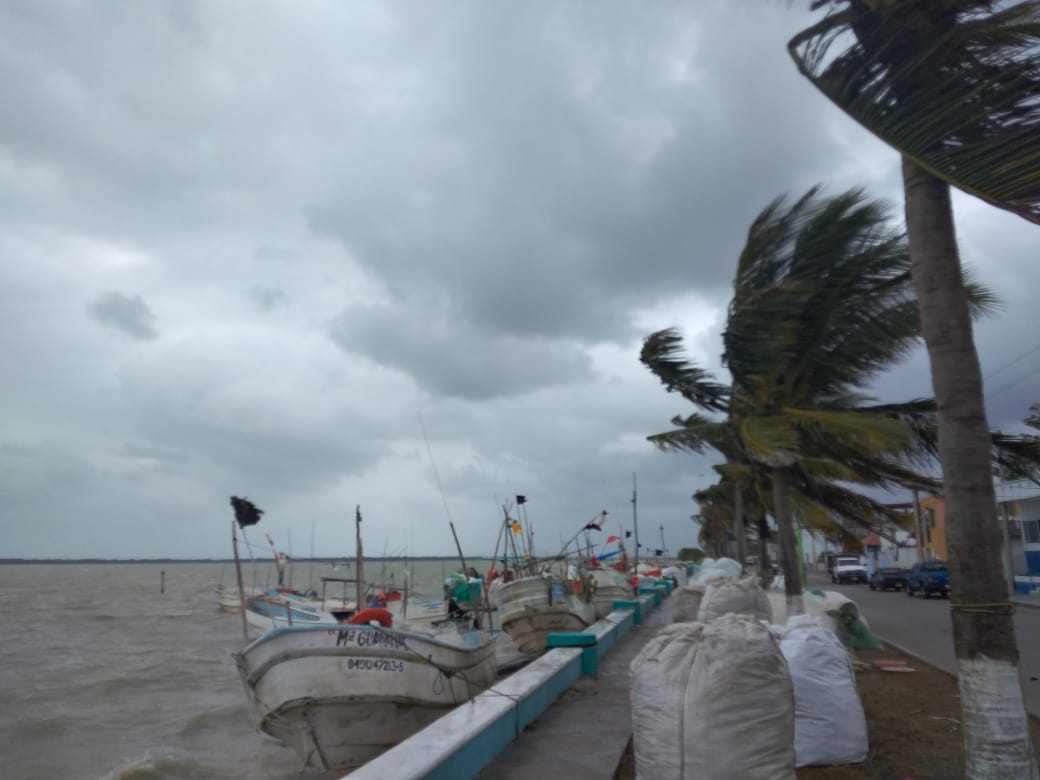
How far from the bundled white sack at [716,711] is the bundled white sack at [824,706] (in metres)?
1.89

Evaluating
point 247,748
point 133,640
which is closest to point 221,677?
point 247,748

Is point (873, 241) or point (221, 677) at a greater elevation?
point (873, 241)

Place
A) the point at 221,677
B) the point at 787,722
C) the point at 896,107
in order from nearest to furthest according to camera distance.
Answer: the point at 787,722
the point at 896,107
the point at 221,677

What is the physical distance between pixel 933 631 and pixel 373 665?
13.5 meters

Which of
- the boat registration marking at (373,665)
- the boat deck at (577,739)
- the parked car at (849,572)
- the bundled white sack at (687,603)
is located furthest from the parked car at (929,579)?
the boat registration marking at (373,665)

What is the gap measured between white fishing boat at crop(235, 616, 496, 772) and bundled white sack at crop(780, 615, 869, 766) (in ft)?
17.4

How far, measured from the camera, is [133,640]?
30.6 meters

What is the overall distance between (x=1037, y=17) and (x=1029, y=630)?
18258 millimetres

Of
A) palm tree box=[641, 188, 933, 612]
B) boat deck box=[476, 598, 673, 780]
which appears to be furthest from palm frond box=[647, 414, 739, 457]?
boat deck box=[476, 598, 673, 780]

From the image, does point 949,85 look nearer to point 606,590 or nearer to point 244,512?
point 244,512

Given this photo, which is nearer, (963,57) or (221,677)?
(963,57)

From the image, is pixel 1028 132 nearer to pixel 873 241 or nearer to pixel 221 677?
pixel 873 241

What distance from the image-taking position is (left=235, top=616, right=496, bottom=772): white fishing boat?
9.23 meters

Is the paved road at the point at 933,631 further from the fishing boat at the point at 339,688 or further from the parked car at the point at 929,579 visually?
the fishing boat at the point at 339,688
